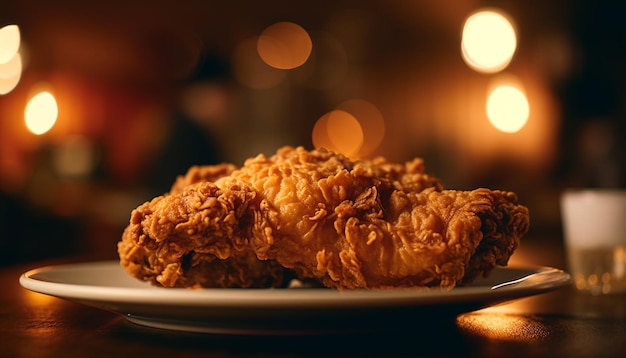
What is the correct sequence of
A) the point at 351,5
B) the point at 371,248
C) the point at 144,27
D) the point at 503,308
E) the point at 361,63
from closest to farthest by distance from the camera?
the point at 371,248, the point at 503,308, the point at 351,5, the point at 144,27, the point at 361,63

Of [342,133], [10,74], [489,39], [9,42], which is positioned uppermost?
[9,42]

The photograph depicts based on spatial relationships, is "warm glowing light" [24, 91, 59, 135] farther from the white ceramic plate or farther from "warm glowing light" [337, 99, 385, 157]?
the white ceramic plate

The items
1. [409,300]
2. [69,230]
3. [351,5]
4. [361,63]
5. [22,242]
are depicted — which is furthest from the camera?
[361,63]

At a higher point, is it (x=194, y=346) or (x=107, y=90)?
(x=107, y=90)

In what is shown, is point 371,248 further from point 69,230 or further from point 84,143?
point 84,143

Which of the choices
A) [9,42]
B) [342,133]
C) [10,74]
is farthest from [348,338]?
[342,133]

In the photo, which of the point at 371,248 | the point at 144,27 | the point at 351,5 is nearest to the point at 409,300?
the point at 371,248

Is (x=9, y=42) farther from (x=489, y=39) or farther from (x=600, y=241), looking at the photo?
(x=600, y=241)
